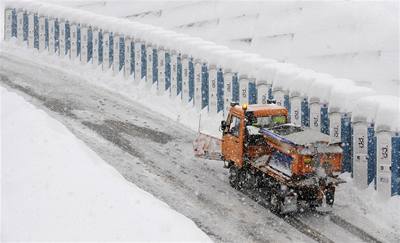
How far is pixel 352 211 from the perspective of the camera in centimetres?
1580

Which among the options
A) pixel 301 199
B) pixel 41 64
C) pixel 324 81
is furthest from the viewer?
pixel 41 64

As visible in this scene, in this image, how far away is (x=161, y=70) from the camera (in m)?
25.5

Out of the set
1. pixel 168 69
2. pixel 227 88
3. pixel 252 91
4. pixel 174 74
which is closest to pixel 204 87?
pixel 227 88

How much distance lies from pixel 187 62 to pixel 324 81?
7.29 metres

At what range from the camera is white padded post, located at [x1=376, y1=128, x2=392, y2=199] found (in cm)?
1620

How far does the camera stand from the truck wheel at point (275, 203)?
49.6 feet

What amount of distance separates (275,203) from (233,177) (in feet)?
6.56

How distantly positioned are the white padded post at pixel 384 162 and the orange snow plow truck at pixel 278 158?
1820 mm

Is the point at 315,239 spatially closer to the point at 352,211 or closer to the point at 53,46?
the point at 352,211

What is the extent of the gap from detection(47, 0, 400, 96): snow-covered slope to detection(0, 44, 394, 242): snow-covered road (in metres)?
8.57

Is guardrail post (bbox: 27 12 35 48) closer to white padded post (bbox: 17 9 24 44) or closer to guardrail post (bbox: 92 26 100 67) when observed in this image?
white padded post (bbox: 17 9 24 44)

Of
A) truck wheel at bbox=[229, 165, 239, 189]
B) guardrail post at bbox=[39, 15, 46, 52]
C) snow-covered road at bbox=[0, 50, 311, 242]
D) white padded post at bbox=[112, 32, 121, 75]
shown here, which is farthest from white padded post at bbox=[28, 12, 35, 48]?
truck wheel at bbox=[229, 165, 239, 189]

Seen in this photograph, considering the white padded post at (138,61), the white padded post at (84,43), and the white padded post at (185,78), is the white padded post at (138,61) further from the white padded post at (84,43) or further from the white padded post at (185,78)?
the white padded post at (84,43)

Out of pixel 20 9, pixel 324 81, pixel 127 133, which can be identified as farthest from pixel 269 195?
pixel 20 9
